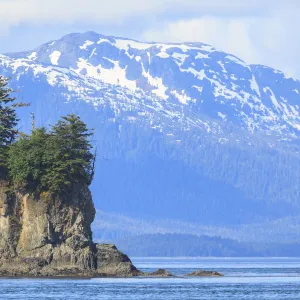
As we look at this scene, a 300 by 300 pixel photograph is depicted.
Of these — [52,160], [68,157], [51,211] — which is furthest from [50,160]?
[51,211]

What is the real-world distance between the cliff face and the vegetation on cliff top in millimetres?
1491

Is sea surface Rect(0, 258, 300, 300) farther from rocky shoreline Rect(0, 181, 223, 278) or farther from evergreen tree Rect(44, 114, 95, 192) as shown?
evergreen tree Rect(44, 114, 95, 192)

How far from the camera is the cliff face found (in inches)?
6156

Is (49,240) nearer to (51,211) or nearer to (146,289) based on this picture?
(51,211)

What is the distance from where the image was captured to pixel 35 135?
162750 millimetres

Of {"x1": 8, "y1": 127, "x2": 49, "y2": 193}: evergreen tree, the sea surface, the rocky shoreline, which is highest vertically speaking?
{"x1": 8, "y1": 127, "x2": 49, "y2": 193}: evergreen tree

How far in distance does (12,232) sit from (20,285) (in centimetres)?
1642

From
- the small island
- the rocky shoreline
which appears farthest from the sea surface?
the small island

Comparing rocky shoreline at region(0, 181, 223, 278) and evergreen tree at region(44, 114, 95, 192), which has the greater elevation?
evergreen tree at region(44, 114, 95, 192)

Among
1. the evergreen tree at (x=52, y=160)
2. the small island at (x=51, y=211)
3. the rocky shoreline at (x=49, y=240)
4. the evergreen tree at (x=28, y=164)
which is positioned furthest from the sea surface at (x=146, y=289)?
the evergreen tree at (x=28, y=164)

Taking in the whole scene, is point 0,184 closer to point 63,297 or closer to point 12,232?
point 12,232

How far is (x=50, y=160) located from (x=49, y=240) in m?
10.2

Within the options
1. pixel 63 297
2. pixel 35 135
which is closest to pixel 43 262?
pixel 35 135

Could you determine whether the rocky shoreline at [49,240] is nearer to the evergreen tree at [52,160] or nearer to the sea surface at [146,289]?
the evergreen tree at [52,160]
